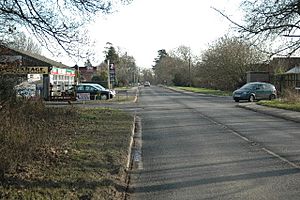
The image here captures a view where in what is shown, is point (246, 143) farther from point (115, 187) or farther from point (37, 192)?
point (37, 192)

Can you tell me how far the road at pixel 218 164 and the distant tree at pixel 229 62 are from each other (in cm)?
3691

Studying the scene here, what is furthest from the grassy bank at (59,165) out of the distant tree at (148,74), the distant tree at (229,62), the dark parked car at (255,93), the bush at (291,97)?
the distant tree at (148,74)

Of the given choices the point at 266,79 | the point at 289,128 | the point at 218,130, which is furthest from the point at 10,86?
the point at 266,79

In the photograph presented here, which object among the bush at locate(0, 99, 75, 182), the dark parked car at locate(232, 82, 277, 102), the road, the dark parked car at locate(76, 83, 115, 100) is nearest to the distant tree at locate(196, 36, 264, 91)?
the dark parked car at locate(232, 82, 277, 102)

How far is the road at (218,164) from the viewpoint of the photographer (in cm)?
701

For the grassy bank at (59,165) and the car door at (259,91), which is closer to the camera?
the grassy bank at (59,165)

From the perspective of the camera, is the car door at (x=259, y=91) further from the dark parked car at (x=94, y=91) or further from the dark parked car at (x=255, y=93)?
the dark parked car at (x=94, y=91)

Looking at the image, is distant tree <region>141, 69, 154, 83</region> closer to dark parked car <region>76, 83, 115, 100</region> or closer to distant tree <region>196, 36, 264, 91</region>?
distant tree <region>196, 36, 264, 91</region>

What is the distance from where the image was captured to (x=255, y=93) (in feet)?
121

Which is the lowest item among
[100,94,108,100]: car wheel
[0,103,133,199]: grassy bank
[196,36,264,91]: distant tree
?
[0,103,133,199]: grassy bank

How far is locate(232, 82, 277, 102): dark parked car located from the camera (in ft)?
120

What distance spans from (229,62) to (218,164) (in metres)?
46.3

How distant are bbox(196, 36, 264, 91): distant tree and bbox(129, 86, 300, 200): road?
1453 inches

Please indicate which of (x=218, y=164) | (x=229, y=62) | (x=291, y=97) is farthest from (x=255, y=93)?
(x=218, y=164)
